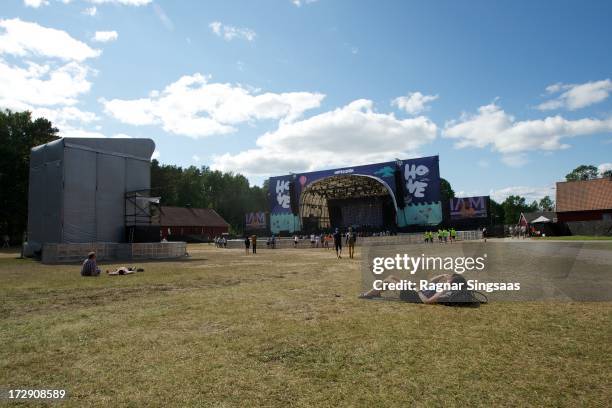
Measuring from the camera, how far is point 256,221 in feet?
204

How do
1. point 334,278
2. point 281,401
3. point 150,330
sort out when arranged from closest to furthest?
1. point 281,401
2. point 150,330
3. point 334,278

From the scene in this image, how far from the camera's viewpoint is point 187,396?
3.90m

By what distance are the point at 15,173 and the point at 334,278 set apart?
4988 cm

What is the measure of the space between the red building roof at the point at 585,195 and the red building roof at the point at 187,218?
5787 centimetres

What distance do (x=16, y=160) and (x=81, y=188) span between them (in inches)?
1166

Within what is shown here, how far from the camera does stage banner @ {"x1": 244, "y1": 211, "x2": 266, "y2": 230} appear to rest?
61.6 m

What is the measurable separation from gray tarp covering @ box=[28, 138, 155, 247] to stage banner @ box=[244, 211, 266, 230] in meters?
34.1

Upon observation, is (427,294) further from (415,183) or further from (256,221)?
(256,221)

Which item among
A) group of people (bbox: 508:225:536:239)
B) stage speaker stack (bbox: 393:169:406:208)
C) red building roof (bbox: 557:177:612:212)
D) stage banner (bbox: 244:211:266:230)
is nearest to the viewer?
stage speaker stack (bbox: 393:169:406:208)

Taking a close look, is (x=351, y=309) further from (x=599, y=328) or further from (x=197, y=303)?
(x=599, y=328)

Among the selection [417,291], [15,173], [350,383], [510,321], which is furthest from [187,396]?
[15,173]

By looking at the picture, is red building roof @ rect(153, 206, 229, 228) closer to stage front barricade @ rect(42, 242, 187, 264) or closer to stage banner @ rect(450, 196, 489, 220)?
stage front barricade @ rect(42, 242, 187, 264)

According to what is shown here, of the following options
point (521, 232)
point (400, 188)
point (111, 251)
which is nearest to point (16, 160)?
point (111, 251)

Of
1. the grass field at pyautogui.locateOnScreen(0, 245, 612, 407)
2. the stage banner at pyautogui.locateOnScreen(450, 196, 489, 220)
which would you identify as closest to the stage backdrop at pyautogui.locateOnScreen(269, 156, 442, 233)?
the stage banner at pyautogui.locateOnScreen(450, 196, 489, 220)
